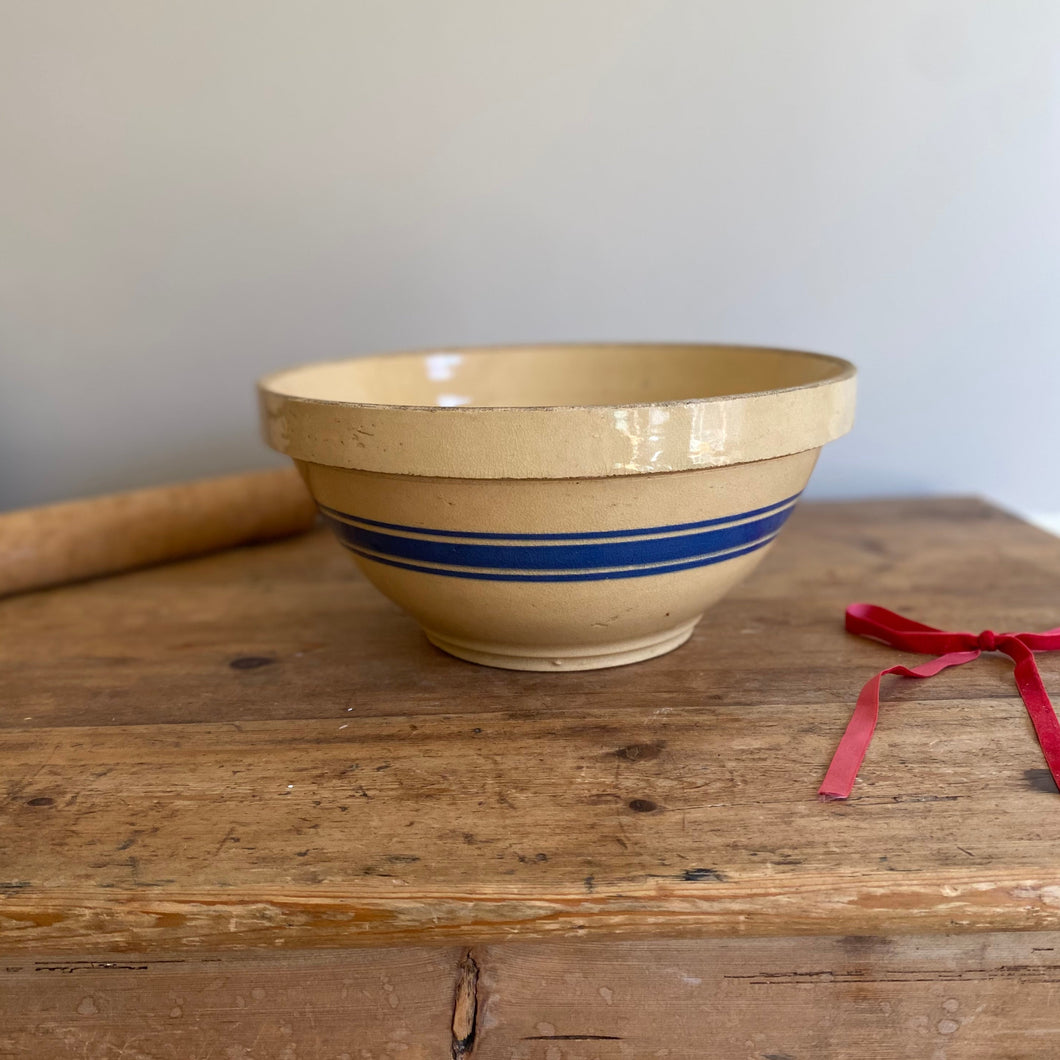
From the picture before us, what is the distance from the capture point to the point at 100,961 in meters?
0.46

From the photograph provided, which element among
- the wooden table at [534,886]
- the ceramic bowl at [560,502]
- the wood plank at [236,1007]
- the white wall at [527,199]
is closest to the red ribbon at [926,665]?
the wooden table at [534,886]

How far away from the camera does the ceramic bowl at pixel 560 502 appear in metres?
0.51

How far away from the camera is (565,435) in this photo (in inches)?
19.7

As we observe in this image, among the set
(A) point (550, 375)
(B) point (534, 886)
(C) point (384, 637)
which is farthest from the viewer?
(A) point (550, 375)

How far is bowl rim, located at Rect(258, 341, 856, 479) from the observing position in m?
0.50

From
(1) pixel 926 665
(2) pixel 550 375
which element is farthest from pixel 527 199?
(1) pixel 926 665

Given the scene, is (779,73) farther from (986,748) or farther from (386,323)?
(986,748)

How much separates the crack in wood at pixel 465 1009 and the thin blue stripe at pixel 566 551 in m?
0.21

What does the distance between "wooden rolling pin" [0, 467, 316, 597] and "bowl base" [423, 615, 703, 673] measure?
0.39m

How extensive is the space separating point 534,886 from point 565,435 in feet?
0.74

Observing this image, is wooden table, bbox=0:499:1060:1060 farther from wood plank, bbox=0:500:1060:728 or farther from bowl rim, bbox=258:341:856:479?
bowl rim, bbox=258:341:856:479

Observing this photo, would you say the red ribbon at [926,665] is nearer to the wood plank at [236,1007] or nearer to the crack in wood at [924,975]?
the crack in wood at [924,975]

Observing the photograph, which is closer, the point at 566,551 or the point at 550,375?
the point at 566,551

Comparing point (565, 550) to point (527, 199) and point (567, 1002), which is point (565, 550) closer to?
point (567, 1002)
